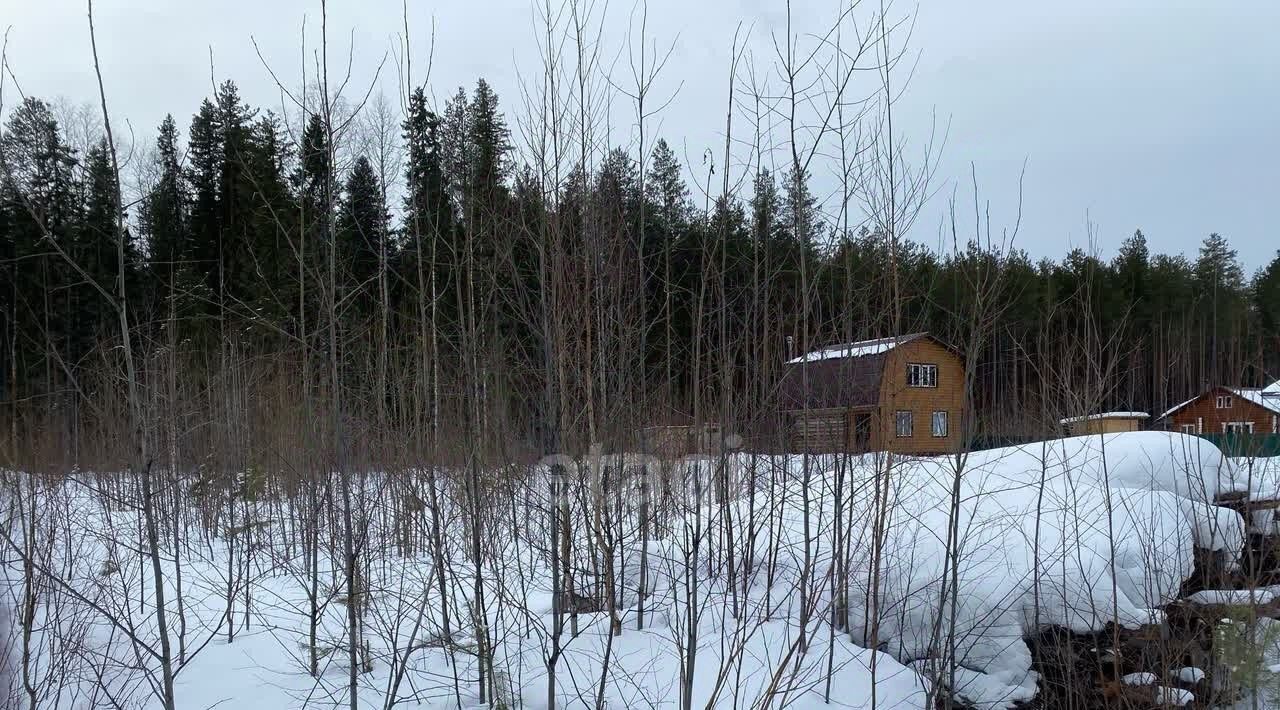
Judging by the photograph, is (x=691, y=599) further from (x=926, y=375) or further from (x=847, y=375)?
(x=926, y=375)

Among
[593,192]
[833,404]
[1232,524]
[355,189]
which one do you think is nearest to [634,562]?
[833,404]

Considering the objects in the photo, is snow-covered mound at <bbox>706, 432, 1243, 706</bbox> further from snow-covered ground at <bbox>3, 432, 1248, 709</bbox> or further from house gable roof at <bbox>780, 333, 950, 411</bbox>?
house gable roof at <bbox>780, 333, 950, 411</bbox>

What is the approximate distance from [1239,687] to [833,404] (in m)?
3.56

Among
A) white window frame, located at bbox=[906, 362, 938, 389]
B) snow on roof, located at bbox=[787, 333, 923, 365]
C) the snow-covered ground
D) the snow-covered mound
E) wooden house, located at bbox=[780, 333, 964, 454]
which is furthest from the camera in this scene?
white window frame, located at bbox=[906, 362, 938, 389]

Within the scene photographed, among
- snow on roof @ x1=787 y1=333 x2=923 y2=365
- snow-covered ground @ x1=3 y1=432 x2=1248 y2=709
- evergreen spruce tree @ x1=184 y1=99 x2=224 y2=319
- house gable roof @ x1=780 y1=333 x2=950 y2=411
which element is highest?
evergreen spruce tree @ x1=184 y1=99 x2=224 y2=319

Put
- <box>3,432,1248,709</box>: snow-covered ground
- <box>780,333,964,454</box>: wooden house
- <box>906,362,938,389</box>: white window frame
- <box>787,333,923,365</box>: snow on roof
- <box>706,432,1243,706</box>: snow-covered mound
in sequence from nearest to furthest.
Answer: <box>3,432,1248,709</box>: snow-covered ground
<box>780,333,964,454</box>: wooden house
<box>787,333,923,365</box>: snow on roof
<box>706,432,1243,706</box>: snow-covered mound
<box>906,362,938,389</box>: white window frame

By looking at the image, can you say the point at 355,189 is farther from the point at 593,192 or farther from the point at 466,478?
the point at 466,478

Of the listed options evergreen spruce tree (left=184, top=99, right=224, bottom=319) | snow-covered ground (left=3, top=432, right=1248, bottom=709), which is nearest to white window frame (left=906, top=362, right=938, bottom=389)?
snow-covered ground (left=3, top=432, right=1248, bottom=709)

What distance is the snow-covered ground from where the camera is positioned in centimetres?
614

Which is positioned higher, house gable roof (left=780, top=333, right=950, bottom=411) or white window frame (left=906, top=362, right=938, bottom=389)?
white window frame (left=906, top=362, right=938, bottom=389)

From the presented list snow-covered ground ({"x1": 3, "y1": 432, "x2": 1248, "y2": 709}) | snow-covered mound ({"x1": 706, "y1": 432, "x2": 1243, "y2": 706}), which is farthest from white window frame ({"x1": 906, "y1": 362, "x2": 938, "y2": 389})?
snow-covered mound ({"x1": 706, "y1": 432, "x2": 1243, "y2": 706})

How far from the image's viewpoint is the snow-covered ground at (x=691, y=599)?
6.14 metres

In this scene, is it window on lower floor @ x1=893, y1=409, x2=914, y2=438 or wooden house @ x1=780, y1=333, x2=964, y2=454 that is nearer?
wooden house @ x1=780, y1=333, x2=964, y2=454

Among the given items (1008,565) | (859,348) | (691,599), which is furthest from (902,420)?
(691,599)
